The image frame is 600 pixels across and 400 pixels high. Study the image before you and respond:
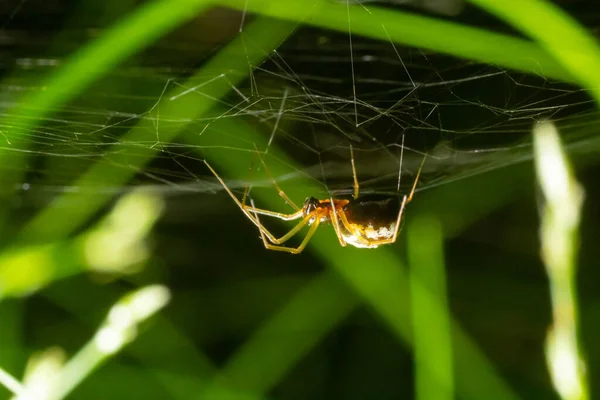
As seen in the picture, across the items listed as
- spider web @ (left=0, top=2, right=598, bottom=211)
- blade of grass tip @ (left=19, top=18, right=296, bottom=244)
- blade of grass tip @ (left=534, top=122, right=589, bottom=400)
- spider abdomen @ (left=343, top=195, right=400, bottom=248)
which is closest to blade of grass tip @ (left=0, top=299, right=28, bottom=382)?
spider web @ (left=0, top=2, right=598, bottom=211)

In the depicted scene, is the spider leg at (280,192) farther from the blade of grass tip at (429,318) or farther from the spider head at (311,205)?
the blade of grass tip at (429,318)

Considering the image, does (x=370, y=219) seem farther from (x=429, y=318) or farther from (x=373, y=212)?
(x=429, y=318)

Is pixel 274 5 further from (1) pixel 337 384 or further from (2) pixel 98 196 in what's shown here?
(1) pixel 337 384

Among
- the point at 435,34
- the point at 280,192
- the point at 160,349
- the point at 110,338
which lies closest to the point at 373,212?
the point at 280,192

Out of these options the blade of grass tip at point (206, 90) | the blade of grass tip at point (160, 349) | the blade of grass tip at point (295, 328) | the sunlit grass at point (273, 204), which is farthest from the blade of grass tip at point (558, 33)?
the blade of grass tip at point (160, 349)

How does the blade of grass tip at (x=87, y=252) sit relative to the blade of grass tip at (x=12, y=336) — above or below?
above

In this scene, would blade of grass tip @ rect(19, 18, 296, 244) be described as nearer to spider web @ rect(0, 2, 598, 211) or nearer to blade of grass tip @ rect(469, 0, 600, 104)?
spider web @ rect(0, 2, 598, 211)

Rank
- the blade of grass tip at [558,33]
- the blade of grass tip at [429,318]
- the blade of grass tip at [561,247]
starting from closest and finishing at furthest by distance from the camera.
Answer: the blade of grass tip at [558,33] → the blade of grass tip at [561,247] → the blade of grass tip at [429,318]
